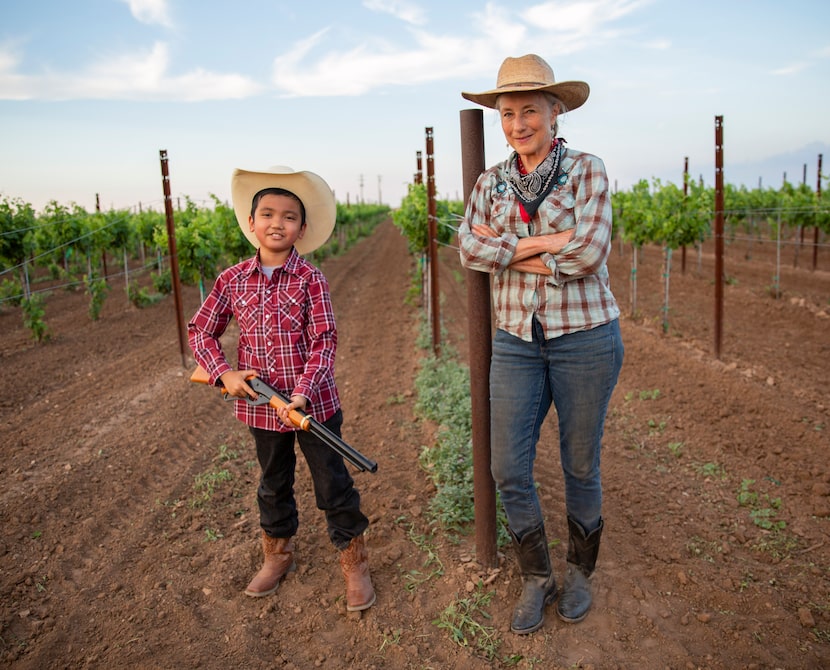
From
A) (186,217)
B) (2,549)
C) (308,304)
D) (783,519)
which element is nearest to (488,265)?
(308,304)

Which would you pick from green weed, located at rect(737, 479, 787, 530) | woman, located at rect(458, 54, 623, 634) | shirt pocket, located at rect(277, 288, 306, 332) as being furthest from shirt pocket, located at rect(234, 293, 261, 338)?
green weed, located at rect(737, 479, 787, 530)

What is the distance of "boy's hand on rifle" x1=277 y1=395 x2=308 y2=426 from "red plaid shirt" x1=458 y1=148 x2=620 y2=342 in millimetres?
869

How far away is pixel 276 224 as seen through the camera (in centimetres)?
273

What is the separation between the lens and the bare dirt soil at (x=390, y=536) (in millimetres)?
2641

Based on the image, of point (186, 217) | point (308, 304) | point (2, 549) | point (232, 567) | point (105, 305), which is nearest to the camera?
point (308, 304)

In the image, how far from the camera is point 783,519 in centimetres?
392

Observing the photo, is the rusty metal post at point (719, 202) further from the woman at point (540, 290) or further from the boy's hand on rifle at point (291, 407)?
the boy's hand on rifle at point (291, 407)

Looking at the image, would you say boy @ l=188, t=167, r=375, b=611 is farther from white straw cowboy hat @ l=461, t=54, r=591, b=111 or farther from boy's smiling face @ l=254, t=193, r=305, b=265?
white straw cowboy hat @ l=461, t=54, r=591, b=111

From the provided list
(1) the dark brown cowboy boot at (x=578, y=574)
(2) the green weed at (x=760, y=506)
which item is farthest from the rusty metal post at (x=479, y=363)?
(2) the green weed at (x=760, y=506)

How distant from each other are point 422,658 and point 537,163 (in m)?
2.05

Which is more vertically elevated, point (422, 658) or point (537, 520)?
point (537, 520)

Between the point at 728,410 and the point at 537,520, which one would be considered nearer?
the point at 537,520

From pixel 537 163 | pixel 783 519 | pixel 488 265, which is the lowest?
pixel 783 519

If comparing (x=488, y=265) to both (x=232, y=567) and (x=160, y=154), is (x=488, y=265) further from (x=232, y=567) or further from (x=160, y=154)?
(x=160, y=154)
